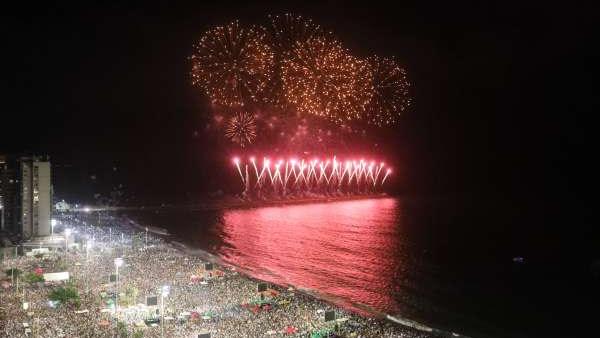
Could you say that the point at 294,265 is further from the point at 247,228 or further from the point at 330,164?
the point at 330,164

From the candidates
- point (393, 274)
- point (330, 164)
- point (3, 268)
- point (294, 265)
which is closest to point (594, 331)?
→ point (393, 274)

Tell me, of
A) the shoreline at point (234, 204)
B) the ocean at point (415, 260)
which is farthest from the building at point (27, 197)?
the shoreline at point (234, 204)

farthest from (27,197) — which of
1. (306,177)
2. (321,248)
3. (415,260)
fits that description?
(306,177)

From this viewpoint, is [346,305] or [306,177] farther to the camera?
[306,177]

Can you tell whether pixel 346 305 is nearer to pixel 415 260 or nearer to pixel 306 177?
pixel 415 260

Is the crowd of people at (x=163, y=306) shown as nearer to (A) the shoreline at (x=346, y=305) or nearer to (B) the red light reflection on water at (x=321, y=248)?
(A) the shoreline at (x=346, y=305)

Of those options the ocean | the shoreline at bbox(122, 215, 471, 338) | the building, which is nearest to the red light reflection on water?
the ocean

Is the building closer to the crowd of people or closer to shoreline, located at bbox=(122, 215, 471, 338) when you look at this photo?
the crowd of people
